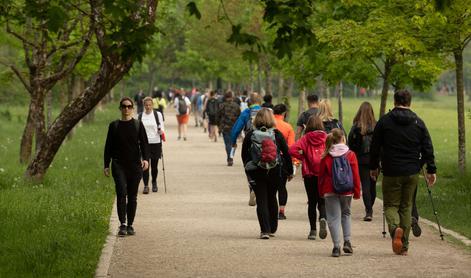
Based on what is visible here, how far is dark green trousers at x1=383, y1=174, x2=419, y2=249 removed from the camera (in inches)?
452

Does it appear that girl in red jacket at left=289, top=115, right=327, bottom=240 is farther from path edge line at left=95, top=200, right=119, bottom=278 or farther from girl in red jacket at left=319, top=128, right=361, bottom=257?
path edge line at left=95, top=200, right=119, bottom=278

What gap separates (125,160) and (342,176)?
2.84 metres

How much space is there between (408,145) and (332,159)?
2.53 ft

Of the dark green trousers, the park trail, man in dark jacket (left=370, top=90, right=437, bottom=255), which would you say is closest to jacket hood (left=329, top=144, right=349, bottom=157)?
man in dark jacket (left=370, top=90, right=437, bottom=255)

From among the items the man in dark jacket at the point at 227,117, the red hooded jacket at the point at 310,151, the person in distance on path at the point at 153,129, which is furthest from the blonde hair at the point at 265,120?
the man in dark jacket at the point at 227,117

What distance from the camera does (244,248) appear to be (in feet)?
39.1

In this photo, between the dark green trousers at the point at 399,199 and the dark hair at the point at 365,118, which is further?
the dark hair at the point at 365,118

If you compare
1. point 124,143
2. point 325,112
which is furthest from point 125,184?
point 325,112

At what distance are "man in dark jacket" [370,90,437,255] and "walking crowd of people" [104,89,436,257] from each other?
0.01m

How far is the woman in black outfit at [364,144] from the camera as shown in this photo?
1442 cm

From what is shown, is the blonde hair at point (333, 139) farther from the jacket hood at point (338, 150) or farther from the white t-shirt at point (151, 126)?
the white t-shirt at point (151, 126)

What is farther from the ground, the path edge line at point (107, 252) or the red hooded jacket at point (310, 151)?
the red hooded jacket at point (310, 151)

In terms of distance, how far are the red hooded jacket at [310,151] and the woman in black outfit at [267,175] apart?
139 millimetres

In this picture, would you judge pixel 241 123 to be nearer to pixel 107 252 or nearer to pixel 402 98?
pixel 402 98
